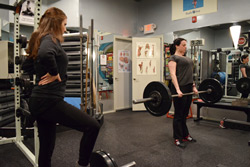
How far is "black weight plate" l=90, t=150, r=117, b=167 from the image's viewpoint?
147 centimetres

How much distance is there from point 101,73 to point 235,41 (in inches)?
118

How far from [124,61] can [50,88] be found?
3.92 m

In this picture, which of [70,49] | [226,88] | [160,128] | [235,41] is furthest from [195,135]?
[70,49]

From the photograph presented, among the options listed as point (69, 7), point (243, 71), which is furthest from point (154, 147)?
point (69, 7)

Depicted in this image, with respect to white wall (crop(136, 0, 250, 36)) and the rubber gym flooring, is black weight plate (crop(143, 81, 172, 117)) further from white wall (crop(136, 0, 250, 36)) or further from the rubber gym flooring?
white wall (crop(136, 0, 250, 36))

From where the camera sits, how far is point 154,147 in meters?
2.48

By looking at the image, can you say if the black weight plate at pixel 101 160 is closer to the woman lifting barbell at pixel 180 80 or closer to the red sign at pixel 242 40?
the woman lifting barbell at pixel 180 80

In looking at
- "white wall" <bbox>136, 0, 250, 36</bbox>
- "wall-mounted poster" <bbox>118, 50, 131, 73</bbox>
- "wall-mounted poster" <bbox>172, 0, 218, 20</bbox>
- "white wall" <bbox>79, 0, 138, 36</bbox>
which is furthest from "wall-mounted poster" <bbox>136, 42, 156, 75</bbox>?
"wall-mounted poster" <bbox>172, 0, 218, 20</bbox>

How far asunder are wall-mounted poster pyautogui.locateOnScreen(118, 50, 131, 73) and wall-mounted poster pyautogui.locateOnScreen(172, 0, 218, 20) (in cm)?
149

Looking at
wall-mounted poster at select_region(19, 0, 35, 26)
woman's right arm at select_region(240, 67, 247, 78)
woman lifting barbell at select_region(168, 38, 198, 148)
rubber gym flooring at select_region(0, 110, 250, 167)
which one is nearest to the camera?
rubber gym flooring at select_region(0, 110, 250, 167)

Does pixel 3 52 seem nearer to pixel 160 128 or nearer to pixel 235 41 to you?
pixel 160 128

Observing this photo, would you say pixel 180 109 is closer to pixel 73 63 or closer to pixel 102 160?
pixel 102 160

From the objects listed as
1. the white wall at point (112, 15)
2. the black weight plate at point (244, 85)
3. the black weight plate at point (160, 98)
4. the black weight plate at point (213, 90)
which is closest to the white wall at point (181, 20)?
the white wall at point (112, 15)

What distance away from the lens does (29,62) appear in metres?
1.34
